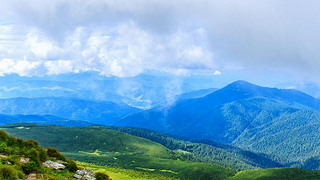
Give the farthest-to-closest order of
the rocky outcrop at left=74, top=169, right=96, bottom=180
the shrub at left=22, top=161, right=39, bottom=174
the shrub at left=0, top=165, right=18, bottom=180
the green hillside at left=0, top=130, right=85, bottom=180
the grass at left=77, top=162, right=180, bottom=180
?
1. the grass at left=77, top=162, right=180, bottom=180
2. the rocky outcrop at left=74, top=169, right=96, bottom=180
3. the shrub at left=22, top=161, right=39, bottom=174
4. the green hillside at left=0, top=130, right=85, bottom=180
5. the shrub at left=0, top=165, right=18, bottom=180

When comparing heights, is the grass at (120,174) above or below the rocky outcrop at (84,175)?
below

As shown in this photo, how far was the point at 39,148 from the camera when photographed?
36.2 m

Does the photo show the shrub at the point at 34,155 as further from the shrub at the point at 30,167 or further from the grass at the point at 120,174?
the grass at the point at 120,174

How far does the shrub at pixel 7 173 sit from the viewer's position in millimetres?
26339

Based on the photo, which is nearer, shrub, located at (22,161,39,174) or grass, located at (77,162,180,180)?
shrub, located at (22,161,39,174)

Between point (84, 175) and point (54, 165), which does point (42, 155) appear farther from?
point (84, 175)

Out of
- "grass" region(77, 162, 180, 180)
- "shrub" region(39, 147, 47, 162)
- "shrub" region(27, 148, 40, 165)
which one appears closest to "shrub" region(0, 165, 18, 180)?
"shrub" region(27, 148, 40, 165)

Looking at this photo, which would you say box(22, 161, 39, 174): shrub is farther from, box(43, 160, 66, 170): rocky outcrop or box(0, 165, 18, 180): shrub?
box(0, 165, 18, 180): shrub

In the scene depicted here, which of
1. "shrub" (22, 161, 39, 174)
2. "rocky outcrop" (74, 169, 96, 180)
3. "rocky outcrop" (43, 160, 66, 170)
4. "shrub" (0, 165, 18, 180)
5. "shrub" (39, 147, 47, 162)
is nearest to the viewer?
"shrub" (0, 165, 18, 180)

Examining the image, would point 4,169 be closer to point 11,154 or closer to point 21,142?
point 11,154

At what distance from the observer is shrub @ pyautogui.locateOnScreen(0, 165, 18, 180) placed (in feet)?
86.4

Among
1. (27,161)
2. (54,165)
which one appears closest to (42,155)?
(54,165)

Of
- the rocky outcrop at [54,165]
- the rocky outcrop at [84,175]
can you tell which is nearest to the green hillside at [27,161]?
the rocky outcrop at [54,165]

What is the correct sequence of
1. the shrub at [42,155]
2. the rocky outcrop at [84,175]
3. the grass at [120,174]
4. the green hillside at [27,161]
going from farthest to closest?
1. the grass at [120,174]
2. the shrub at [42,155]
3. the rocky outcrop at [84,175]
4. the green hillside at [27,161]
